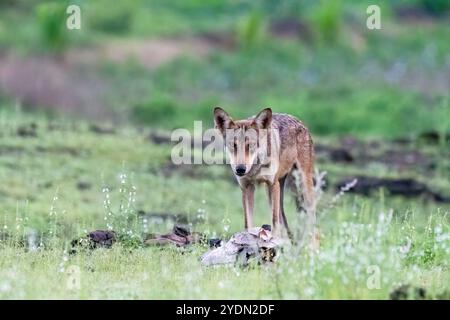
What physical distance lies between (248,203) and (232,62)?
23.8 metres

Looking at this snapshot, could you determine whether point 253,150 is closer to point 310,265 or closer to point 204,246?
point 204,246

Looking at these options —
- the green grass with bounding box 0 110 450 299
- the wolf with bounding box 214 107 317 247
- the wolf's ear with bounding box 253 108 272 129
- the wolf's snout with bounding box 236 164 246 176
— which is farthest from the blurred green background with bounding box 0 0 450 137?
the wolf's snout with bounding box 236 164 246 176

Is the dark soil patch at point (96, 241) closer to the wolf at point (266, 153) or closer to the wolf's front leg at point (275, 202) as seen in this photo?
the wolf at point (266, 153)

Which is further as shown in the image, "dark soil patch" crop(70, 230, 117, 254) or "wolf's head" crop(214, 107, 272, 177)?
"dark soil patch" crop(70, 230, 117, 254)

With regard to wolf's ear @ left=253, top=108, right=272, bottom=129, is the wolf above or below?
below

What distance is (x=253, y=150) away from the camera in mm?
11438

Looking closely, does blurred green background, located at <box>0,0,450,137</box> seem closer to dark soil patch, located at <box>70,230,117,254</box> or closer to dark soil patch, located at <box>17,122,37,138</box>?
dark soil patch, located at <box>17,122,37,138</box>

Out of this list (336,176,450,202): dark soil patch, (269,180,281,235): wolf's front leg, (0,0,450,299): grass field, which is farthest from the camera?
(336,176,450,202): dark soil patch

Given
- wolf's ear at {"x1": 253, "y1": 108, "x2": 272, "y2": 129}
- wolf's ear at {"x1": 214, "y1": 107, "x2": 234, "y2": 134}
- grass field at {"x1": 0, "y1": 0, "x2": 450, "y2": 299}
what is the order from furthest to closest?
wolf's ear at {"x1": 253, "y1": 108, "x2": 272, "y2": 129} < wolf's ear at {"x1": 214, "y1": 107, "x2": 234, "y2": 134} < grass field at {"x1": 0, "y1": 0, "x2": 450, "y2": 299}

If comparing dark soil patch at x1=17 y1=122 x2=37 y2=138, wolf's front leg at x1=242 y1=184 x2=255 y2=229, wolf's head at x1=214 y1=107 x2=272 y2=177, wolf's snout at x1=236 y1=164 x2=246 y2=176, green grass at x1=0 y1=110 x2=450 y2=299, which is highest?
dark soil patch at x1=17 y1=122 x2=37 y2=138

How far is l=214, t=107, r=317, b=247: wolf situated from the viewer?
1138cm

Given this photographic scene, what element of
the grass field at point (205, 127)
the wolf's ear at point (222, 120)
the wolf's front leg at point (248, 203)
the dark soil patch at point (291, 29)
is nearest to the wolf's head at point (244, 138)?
the wolf's ear at point (222, 120)
